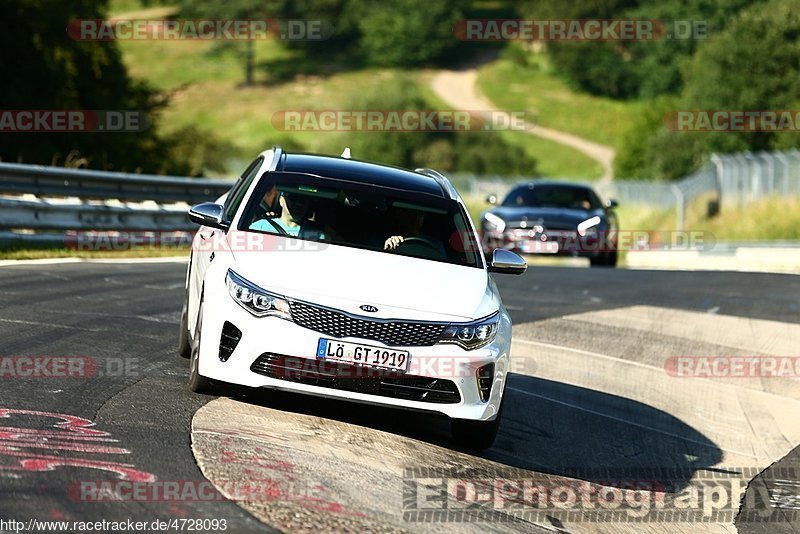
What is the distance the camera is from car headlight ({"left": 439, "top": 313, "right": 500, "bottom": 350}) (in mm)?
8312

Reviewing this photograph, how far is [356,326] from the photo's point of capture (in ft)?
26.6

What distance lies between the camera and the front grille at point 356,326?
8.11 metres

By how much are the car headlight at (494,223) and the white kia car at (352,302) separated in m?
14.7

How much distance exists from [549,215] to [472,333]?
16070 mm

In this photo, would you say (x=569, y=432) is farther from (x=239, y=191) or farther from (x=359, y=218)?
(x=239, y=191)

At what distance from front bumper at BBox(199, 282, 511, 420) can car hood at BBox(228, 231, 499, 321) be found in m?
0.21

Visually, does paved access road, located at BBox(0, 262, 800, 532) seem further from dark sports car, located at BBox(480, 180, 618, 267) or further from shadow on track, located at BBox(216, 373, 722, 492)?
dark sports car, located at BBox(480, 180, 618, 267)

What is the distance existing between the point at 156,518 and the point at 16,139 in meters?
27.1

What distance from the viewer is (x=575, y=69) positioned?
432 feet

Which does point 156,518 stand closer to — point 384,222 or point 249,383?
point 249,383

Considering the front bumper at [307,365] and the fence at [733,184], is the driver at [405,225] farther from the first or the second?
the fence at [733,184]

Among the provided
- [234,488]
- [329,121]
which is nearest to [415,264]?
[234,488]

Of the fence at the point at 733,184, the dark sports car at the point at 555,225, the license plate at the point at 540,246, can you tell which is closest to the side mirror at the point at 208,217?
the dark sports car at the point at 555,225

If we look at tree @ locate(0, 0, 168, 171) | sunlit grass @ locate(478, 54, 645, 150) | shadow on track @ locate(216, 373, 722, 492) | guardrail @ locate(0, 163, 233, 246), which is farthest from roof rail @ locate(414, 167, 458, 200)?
sunlit grass @ locate(478, 54, 645, 150)
